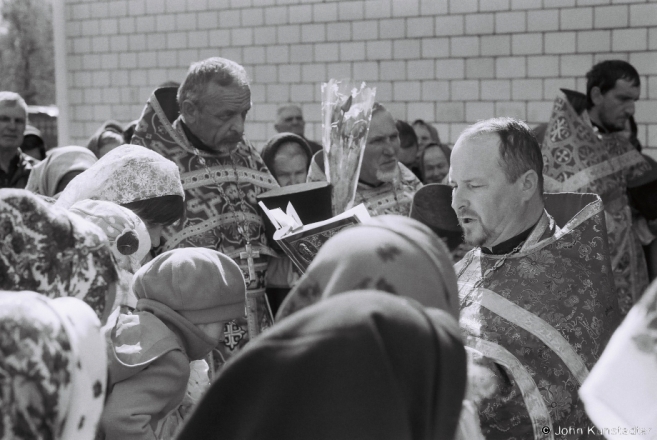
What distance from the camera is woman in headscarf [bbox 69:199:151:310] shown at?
273cm

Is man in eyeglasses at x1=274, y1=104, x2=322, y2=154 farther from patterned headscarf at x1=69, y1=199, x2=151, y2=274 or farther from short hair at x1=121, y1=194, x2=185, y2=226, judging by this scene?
patterned headscarf at x1=69, y1=199, x2=151, y2=274

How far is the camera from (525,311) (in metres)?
2.88

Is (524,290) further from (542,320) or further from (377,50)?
(377,50)

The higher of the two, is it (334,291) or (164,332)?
(334,291)

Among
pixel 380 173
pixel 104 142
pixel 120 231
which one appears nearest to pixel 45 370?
pixel 120 231

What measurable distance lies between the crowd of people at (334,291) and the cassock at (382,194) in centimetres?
2

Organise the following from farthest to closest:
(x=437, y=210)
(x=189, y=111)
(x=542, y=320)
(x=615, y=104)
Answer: (x=615, y=104) → (x=189, y=111) → (x=437, y=210) → (x=542, y=320)

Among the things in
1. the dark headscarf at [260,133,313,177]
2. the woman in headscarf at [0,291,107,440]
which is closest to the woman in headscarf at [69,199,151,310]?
the woman in headscarf at [0,291,107,440]

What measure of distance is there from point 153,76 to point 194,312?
8.99 m

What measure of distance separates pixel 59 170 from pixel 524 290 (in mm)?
3331

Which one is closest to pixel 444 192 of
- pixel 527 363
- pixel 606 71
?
pixel 527 363

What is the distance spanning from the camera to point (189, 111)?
4340mm

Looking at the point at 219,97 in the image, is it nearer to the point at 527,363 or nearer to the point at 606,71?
the point at 527,363

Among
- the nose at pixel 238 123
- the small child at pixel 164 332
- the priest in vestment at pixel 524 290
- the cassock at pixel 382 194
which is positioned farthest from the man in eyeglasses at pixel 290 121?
the small child at pixel 164 332
